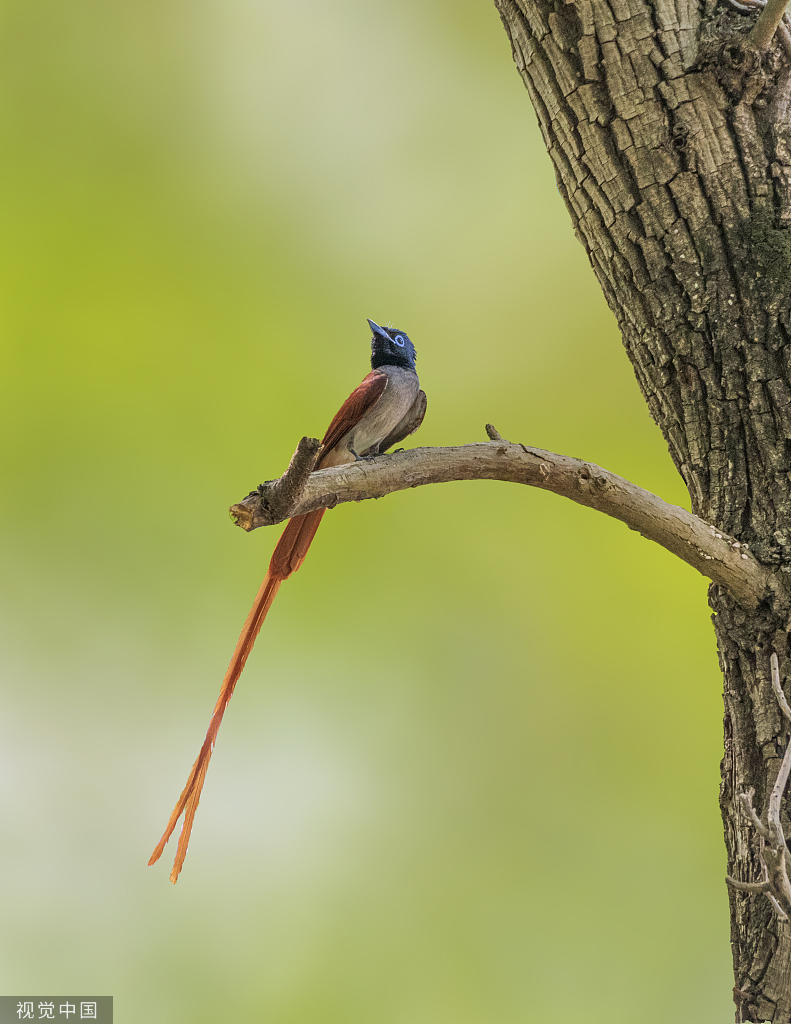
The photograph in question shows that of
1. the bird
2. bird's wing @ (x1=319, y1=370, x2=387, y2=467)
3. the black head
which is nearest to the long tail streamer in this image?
the bird

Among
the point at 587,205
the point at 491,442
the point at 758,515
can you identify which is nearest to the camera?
the point at 491,442

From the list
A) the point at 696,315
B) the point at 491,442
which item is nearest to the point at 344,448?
the point at 491,442

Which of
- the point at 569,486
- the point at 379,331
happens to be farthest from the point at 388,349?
the point at 569,486

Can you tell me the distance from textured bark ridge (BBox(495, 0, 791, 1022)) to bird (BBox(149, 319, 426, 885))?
0.44 m

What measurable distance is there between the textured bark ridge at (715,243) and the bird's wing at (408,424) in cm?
41

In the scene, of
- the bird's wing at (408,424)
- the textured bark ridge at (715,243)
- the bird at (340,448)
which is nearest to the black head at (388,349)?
the bird at (340,448)

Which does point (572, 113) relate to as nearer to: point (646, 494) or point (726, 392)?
point (726, 392)

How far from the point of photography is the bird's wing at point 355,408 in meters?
1.36

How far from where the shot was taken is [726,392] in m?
1.27

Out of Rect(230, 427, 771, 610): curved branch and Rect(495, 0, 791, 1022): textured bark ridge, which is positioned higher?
Rect(495, 0, 791, 1022): textured bark ridge

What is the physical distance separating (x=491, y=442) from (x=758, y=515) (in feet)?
1.49

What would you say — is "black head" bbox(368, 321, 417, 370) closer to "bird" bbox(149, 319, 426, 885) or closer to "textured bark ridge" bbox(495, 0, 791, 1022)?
"bird" bbox(149, 319, 426, 885)

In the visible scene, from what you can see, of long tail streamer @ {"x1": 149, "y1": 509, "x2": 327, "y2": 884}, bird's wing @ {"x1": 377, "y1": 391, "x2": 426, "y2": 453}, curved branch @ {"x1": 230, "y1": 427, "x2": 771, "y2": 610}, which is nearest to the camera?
curved branch @ {"x1": 230, "y1": 427, "x2": 771, "y2": 610}

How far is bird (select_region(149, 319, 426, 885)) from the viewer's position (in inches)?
48.4
